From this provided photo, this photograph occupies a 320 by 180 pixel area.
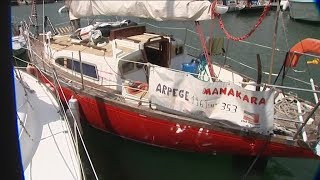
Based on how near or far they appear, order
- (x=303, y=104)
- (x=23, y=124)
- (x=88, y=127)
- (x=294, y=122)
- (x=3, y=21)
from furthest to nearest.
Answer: (x=88, y=127)
(x=303, y=104)
(x=294, y=122)
(x=23, y=124)
(x=3, y=21)

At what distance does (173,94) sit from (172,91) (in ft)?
0.28

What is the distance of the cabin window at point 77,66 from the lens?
11.0 metres

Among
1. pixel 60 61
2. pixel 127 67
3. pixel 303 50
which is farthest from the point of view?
pixel 60 61

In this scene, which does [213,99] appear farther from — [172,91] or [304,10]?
[304,10]

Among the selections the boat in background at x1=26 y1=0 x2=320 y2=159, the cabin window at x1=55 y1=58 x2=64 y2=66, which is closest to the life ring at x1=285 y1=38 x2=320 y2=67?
the boat in background at x1=26 y1=0 x2=320 y2=159

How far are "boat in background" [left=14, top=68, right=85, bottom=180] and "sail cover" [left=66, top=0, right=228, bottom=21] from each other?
9.62ft

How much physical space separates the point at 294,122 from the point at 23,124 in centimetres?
600

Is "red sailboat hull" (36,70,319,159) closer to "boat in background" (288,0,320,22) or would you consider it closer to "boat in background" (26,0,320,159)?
"boat in background" (26,0,320,159)

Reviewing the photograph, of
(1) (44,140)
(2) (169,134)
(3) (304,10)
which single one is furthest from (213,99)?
(3) (304,10)

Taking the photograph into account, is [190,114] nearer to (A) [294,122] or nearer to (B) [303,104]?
(A) [294,122]

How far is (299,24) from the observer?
112 feet

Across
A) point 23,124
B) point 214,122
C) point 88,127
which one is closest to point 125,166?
point 88,127

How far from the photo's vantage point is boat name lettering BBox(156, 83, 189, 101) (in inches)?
346

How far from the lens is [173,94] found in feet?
29.3
